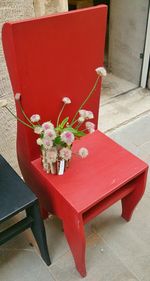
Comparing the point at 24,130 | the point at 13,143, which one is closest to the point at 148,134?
the point at 13,143

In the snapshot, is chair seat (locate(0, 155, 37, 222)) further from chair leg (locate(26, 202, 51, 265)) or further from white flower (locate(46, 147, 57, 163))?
white flower (locate(46, 147, 57, 163))

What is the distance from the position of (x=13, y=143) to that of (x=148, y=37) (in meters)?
1.77

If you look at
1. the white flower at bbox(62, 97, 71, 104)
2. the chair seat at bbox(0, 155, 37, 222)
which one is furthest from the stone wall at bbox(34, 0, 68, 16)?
the chair seat at bbox(0, 155, 37, 222)

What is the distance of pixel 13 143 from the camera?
64.7 inches

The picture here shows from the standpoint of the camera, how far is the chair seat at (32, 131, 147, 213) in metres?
1.13

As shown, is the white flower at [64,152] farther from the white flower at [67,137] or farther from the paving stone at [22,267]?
the paving stone at [22,267]

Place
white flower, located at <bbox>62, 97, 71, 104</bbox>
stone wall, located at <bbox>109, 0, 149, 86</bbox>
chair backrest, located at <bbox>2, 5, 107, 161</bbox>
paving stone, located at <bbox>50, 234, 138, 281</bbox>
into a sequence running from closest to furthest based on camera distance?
chair backrest, located at <bbox>2, 5, 107, 161</bbox> < white flower, located at <bbox>62, 97, 71, 104</bbox> < paving stone, located at <bbox>50, 234, 138, 281</bbox> < stone wall, located at <bbox>109, 0, 149, 86</bbox>

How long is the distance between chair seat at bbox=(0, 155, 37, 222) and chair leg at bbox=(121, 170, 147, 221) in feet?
1.76

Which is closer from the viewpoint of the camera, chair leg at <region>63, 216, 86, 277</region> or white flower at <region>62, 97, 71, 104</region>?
chair leg at <region>63, 216, 86, 277</region>

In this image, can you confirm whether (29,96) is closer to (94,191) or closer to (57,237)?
(94,191)

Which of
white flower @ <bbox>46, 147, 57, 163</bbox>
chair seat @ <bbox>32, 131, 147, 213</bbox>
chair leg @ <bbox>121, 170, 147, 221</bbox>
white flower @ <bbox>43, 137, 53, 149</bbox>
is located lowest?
chair leg @ <bbox>121, 170, 147, 221</bbox>

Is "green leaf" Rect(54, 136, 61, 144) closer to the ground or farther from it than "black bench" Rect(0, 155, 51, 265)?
farther from it

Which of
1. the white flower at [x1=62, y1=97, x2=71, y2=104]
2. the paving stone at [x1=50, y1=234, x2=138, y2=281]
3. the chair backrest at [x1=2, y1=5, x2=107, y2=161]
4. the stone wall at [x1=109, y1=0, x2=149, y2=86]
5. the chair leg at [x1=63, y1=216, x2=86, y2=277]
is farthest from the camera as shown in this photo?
the stone wall at [x1=109, y1=0, x2=149, y2=86]

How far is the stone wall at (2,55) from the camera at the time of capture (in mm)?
1235
